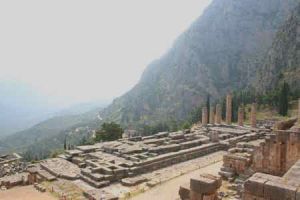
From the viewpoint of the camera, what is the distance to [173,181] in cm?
1981

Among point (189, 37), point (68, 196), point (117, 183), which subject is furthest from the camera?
point (189, 37)

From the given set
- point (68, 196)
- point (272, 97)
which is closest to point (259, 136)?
point (68, 196)

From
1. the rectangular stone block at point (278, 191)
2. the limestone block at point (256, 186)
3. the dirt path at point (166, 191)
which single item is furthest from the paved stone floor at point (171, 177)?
the rectangular stone block at point (278, 191)

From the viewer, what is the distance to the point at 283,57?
9912 cm

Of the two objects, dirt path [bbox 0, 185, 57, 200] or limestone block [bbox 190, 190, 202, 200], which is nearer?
limestone block [bbox 190, 190, 202, 200]

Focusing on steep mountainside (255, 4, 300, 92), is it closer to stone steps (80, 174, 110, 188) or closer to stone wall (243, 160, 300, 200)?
stone steps (80, 174, 110, 188)

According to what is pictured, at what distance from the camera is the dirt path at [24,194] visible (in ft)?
65.6

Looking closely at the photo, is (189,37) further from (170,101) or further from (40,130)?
(40,130)

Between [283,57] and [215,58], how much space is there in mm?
40025

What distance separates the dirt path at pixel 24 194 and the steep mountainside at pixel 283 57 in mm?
79897

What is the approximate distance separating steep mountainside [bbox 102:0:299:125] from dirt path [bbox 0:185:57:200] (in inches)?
4041

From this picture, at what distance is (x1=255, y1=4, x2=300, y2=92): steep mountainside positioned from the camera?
92831 mm

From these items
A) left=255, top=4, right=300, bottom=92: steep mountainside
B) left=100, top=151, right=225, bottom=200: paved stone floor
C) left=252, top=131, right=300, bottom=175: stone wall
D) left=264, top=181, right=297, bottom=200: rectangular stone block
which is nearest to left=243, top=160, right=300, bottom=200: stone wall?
left=264, top=181, right=297, bottom=200: rectangular stone block

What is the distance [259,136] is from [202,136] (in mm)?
5913
